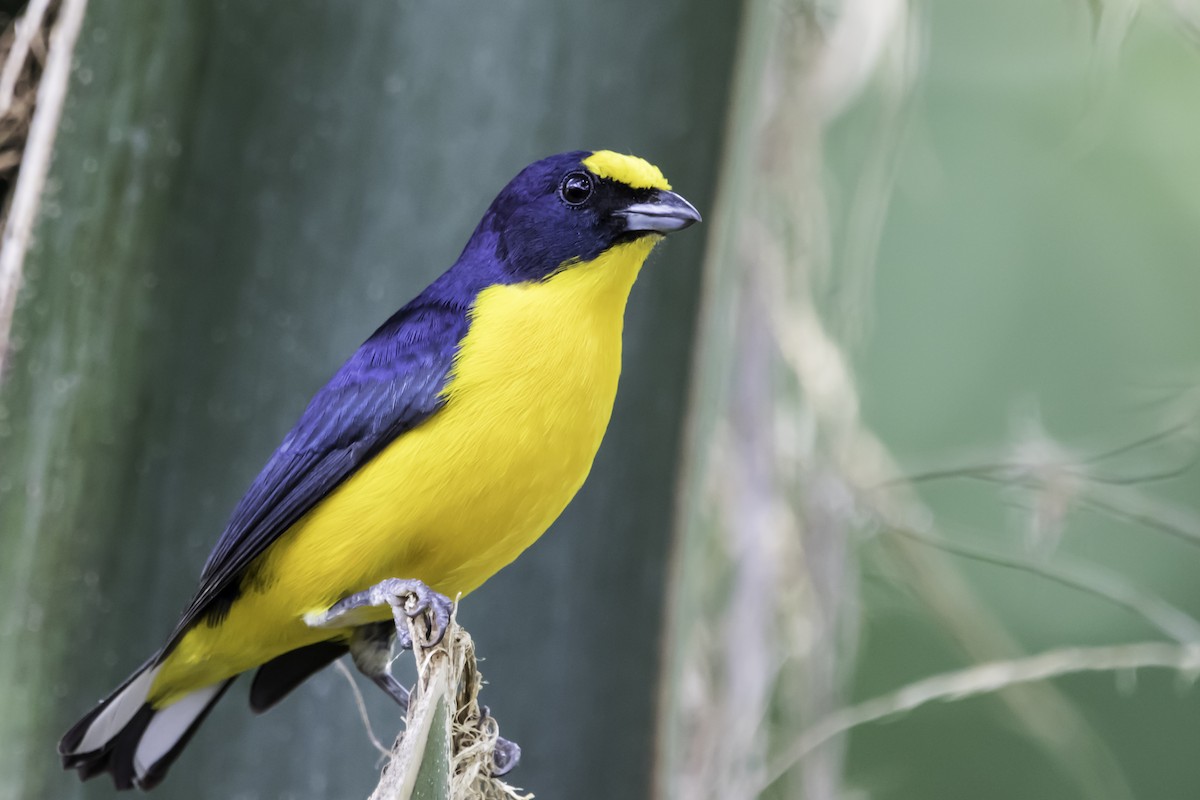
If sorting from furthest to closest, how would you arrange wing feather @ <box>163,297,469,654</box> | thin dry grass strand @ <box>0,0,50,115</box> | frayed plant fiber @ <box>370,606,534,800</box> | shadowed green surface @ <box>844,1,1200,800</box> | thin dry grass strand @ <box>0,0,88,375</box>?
shadowed green surface @ <box>844,1,1200,800</box> → thin dry grass strand @ <box>0,0,50,115</box> → wing feather @ <box>163,297,469,654</box> → thin dry grass strand @ <box>0,0,88,375</box> → frayed plant fiber @ <box>370,606,534,800</box>

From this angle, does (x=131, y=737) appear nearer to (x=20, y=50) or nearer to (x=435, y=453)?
(x=435, y=453)

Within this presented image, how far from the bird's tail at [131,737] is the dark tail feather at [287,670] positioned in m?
0.15

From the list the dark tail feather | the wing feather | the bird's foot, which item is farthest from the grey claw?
the wing feather

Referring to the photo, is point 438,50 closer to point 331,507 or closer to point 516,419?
point 516,419

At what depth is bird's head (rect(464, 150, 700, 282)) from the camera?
7.30 ft

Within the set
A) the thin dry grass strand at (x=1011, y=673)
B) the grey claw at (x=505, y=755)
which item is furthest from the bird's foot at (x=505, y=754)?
the thin dry grass strand at (x=1011, y=673)

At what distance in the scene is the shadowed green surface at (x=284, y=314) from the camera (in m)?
1.96

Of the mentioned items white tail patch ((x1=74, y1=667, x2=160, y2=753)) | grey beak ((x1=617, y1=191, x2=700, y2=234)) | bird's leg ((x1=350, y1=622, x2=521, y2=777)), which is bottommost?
bird's leg ((x1=350, y1=622, x2=521, y2=777))

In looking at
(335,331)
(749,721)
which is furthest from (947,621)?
(335,331)

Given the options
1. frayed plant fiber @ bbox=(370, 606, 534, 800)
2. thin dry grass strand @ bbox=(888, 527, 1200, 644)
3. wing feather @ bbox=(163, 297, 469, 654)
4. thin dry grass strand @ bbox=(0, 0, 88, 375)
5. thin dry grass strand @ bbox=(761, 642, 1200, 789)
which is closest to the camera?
frayed plant fiber @ bbox=(370, 606, 534, 800)

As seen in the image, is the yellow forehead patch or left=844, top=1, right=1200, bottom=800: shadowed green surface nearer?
the yellow forehead patch

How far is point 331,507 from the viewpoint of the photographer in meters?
2.35

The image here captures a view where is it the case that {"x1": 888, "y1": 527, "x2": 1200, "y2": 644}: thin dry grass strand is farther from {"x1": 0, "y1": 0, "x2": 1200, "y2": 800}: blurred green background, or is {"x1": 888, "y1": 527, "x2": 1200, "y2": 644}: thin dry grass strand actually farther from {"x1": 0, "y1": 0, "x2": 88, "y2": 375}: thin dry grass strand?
{"x1": 0, "y1": 0, "x2": 88, "y2": 375}: thin dry grass strand

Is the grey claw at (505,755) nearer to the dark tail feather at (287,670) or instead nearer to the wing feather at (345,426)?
the dark tail feather at (287,670)
